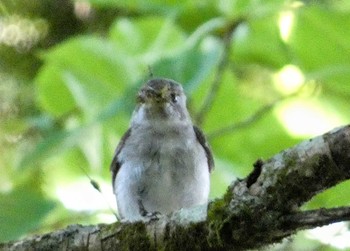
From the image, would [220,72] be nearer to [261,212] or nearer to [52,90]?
[52,90]

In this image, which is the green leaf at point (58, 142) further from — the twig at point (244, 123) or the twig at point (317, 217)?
the twig at point (317, 217)

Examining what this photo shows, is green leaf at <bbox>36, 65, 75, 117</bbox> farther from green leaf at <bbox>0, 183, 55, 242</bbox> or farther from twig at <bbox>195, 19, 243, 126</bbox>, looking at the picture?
green leaf at <bbox>0, 183, 55, 242</bbox>

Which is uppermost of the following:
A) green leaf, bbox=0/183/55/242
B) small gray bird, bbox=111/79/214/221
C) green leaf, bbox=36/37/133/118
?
green leaf, bbox=36/37/133/118

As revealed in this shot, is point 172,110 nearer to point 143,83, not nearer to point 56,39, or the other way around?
point 143,83

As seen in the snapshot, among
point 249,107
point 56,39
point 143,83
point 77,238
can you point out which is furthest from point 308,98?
point 77,238

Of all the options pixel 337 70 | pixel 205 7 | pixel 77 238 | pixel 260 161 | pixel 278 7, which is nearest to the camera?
pixel 260 161

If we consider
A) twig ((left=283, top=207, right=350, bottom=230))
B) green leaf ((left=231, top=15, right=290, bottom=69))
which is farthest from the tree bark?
green leaf ((left=231, top=15, right=290, bottom=69))
